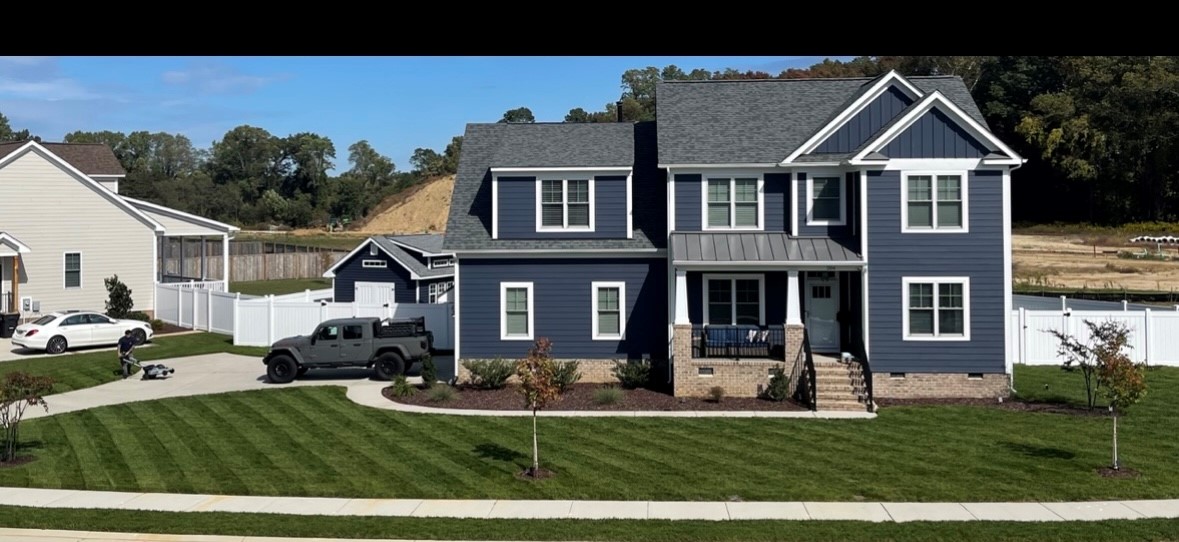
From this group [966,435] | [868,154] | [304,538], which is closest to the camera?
[304,538]

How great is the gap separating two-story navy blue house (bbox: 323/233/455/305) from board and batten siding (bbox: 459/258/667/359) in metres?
9.56

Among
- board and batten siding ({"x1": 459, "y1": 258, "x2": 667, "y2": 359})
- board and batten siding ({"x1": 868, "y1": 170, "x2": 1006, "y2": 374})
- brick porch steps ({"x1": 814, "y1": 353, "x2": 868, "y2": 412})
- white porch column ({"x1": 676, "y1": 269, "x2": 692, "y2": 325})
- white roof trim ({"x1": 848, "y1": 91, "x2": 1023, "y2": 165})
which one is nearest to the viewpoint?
brick porch steps ({"x1": 814, "y1": 353, "x2": 868, "y2": 412})

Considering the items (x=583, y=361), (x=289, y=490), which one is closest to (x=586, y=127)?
(x=583, y=361)

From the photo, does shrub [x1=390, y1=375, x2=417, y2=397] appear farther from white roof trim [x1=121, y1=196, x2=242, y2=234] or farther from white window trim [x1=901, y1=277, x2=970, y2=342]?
white roof trim [x1=121, y1=196, x2=242, y2=234]

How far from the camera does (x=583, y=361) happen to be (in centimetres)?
2631

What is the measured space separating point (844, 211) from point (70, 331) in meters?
24.4

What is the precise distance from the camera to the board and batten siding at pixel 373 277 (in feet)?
121

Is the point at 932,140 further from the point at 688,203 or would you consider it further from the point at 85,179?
the point at 85,179

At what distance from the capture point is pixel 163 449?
1900cm

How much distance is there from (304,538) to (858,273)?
16.2 m

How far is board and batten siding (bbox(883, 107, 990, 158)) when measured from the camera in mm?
24141

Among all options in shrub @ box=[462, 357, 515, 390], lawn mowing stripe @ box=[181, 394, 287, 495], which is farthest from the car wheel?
shrub @ box=[462, 357, 515, 390]

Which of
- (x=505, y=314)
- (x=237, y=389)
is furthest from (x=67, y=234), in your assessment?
(x=505, y=314)
